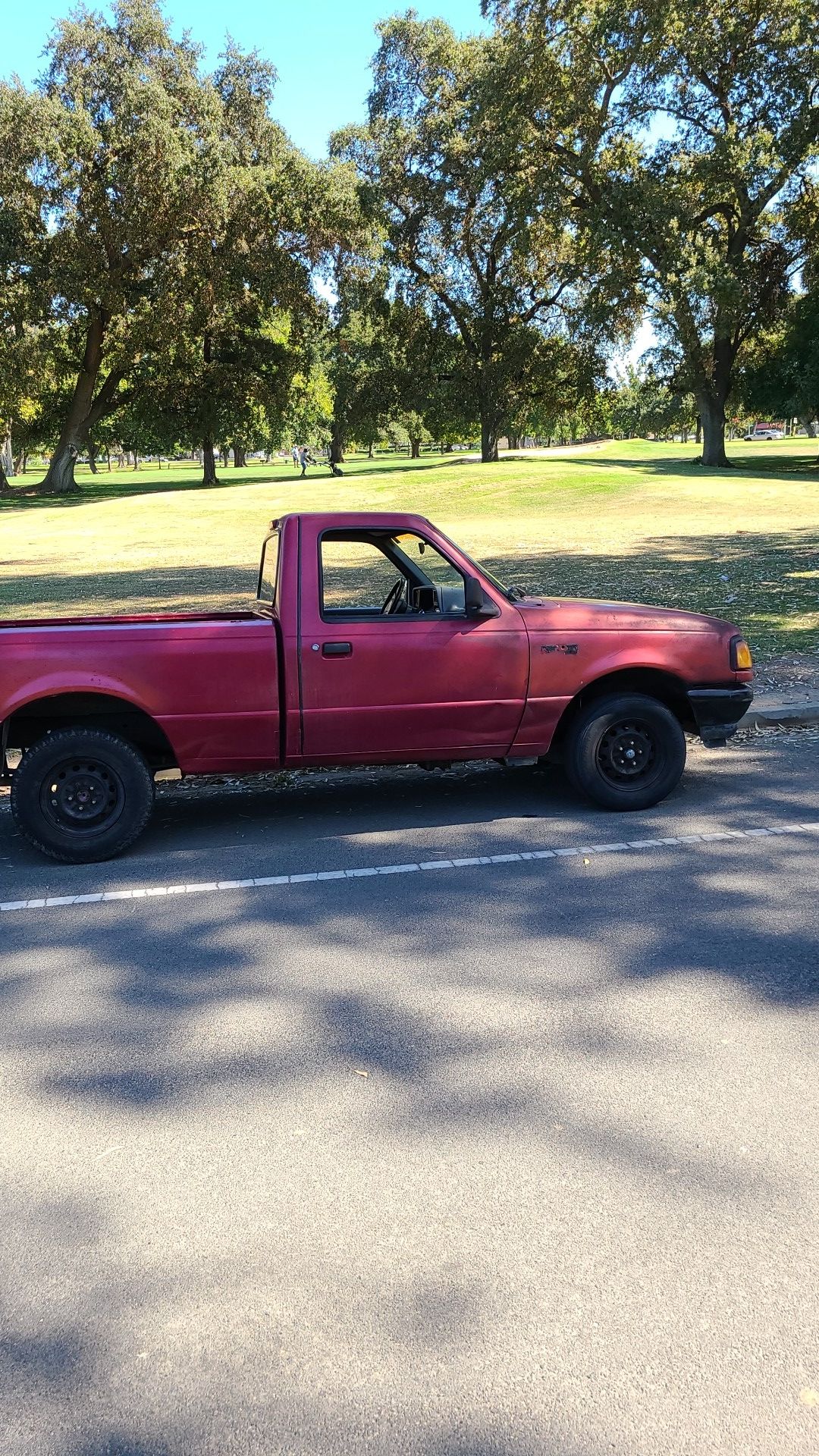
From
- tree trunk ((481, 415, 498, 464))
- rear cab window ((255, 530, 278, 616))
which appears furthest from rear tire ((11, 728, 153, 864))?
tree trunk ((481, 415, 498, 464))

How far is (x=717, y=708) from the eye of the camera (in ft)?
21.9

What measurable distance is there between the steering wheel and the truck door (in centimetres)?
7

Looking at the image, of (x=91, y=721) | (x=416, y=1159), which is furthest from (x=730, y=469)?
(x=416, y=1159)

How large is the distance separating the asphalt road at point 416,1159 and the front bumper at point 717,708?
1154 mm

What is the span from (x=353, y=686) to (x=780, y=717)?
3972mm

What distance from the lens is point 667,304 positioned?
3862 cm

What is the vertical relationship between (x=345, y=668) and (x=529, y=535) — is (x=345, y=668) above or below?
below

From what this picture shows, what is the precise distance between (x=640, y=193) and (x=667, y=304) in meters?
3.63

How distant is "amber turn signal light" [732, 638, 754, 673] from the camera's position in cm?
669

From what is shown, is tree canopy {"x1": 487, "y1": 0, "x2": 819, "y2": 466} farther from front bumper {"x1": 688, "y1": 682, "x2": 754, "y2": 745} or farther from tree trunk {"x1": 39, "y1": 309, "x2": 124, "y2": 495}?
front bumper {"x1": 688, "y1": 682, "x2": 754, "y2": 745}

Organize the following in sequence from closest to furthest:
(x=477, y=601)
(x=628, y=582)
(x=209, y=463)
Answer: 1. (x=477, y=601)
2. (x=628, y=582)
3. (x=209, y=463)

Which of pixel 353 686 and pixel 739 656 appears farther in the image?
pixel 739 656

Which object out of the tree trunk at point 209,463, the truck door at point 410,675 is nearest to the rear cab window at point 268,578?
the truck door at point 410,675

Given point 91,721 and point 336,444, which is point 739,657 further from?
point 336,444
